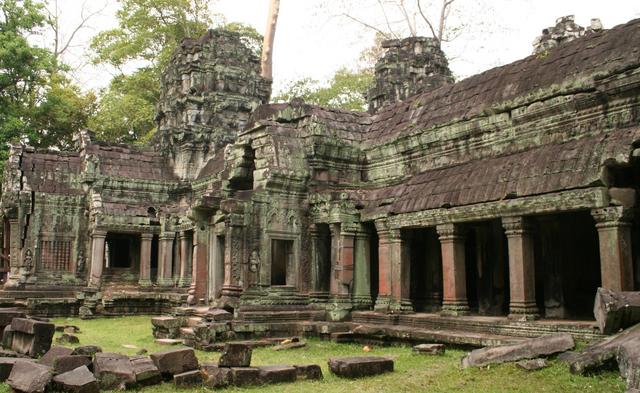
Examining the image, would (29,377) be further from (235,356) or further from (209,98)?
(209,98)

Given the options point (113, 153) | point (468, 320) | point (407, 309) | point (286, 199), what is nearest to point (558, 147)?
point (468, 320)

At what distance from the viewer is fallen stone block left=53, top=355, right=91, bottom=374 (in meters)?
8.12

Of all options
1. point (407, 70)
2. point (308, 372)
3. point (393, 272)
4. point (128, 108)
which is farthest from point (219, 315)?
point (128, 108)

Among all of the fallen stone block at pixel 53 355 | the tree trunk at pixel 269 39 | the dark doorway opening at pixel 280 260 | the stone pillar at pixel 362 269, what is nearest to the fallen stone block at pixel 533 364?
the fallen stone block at pixel 53 355

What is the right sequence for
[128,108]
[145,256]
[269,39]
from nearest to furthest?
[145,256]
[269,39]
[128,108]

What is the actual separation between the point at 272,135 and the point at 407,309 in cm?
499

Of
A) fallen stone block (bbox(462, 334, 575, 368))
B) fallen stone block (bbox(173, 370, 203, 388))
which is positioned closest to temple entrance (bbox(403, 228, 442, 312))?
fallen stone block (bbox(462, 334, 575, 368))

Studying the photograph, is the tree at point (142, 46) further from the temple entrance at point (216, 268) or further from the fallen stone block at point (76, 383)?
the fallen stone block at point (76, 383)

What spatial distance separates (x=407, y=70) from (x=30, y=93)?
20.6 meters

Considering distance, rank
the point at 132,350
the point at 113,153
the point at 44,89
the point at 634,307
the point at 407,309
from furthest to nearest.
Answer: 1. the point at 44,89
2. the point at 113,153
3. the point at 407,309
4. the point at 132,350
5. the point at 634,307

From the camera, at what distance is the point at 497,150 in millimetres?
12625

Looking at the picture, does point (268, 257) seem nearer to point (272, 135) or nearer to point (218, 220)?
point (218, 220)

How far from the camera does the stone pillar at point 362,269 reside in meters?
14.6

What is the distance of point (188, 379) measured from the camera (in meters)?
8.12
